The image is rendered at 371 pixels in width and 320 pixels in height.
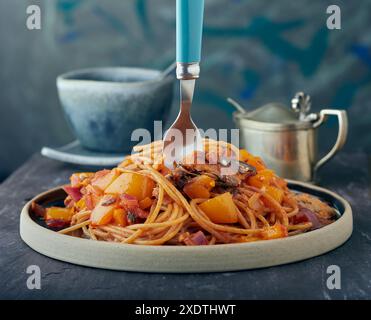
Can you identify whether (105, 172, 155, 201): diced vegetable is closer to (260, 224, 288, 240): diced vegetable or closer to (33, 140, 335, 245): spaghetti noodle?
(33, 140, 335, 245): spaghetti noodle

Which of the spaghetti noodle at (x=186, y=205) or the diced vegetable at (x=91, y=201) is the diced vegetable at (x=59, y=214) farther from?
the diced vegetable at (x=91, y=201)

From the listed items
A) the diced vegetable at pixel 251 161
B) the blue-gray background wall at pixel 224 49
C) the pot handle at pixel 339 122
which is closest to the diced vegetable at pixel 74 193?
the diced vegetable at pixel 251 161

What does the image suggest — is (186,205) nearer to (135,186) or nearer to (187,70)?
(135,186)

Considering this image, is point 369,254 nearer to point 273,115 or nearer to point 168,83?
point 273,115

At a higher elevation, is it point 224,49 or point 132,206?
point 224,49

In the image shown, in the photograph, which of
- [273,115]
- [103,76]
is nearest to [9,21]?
[103,76]

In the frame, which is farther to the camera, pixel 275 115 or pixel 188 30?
pixel 275 115

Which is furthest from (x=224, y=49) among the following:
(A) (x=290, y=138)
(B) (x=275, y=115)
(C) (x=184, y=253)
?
(C) (x=184, y=253)
